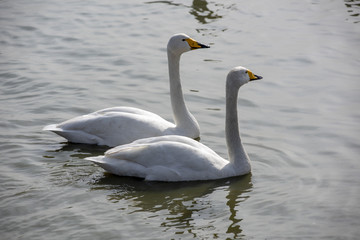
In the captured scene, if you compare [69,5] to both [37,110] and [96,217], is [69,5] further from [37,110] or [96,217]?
[96,217]

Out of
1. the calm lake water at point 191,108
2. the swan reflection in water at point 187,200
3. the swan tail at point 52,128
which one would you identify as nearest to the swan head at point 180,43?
the calm lake water at point 191,108

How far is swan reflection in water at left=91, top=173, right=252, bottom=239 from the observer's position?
7.36 m

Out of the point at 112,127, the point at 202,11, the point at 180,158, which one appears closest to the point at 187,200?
the point at 180,158

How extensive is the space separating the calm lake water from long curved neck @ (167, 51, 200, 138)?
275mm

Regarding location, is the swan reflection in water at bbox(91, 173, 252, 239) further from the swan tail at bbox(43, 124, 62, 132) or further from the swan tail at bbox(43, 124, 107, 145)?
the swan tail at bbox(43, 124, 62, 132)

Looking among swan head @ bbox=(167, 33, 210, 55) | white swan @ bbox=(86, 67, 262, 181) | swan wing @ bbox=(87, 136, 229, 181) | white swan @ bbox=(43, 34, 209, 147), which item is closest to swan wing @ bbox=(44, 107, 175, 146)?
white swan @ bbox=(43, 34, 209, 147)

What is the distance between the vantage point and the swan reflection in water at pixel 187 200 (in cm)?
736

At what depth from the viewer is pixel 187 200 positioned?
314 inches

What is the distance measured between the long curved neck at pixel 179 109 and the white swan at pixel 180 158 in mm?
1253

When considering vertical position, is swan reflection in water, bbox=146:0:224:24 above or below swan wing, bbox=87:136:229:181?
above

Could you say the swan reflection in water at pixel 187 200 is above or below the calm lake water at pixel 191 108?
below

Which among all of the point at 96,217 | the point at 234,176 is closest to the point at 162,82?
the point at 234,176

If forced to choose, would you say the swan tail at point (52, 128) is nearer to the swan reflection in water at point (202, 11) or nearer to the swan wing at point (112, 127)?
the swan wing at point (112, 127)

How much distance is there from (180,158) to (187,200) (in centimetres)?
66
